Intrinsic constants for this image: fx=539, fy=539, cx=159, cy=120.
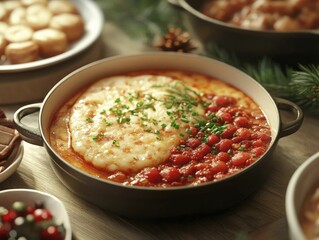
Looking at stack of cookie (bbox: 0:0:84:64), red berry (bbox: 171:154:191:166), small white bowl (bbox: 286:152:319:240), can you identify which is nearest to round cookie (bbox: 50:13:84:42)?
stack of cookie (bbox: 0:0:84:64)

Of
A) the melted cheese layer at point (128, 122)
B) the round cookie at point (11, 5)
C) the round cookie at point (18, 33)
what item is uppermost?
the melted cheese layer at point (128, 122)

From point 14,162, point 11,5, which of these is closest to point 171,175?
point 14,162

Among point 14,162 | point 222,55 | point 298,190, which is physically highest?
point 298,190

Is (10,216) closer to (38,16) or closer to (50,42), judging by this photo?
(50,42)

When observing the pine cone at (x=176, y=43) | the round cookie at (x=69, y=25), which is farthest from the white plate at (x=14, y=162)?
the pine cone at (x=176, y=43)

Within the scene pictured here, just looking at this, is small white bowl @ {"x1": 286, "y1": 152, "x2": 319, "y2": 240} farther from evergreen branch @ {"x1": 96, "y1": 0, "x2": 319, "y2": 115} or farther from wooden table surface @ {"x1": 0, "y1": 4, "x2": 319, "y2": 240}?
evergreen branch @ {"x1": 96, "y1": 0, "x2": 319, "y2": 115}

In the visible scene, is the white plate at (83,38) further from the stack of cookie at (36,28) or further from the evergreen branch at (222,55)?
the evergreen branch at (222,55)
